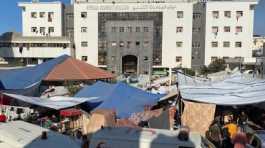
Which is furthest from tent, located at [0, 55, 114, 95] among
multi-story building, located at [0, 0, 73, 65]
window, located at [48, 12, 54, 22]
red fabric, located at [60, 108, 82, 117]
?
window, located at [48, 12, 54, 22]

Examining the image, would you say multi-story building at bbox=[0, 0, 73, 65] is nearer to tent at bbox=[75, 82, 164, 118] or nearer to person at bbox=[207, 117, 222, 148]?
tent at bbox=[75, 82, 164, 118]

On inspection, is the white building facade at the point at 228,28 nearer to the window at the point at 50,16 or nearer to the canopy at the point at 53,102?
the window at the point at 50,16

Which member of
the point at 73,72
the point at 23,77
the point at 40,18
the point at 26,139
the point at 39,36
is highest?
the point at 40,18

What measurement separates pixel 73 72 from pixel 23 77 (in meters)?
4.05

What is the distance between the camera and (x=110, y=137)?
7281 mm

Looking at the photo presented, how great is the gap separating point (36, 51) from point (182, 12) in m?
27.4

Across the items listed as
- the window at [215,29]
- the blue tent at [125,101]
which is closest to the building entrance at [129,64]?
the window at [215,29]

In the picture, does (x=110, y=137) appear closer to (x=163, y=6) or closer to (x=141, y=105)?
(x=141, y=105)

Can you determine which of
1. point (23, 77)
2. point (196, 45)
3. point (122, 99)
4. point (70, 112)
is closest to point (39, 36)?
point (196, 45)

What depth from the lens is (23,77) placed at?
823 inches

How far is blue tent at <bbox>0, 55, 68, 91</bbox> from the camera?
19784 mm

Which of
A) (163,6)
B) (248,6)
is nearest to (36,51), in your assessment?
(163,6)

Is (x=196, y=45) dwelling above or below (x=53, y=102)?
above

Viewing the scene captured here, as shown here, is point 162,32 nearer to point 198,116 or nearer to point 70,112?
point 70,112
